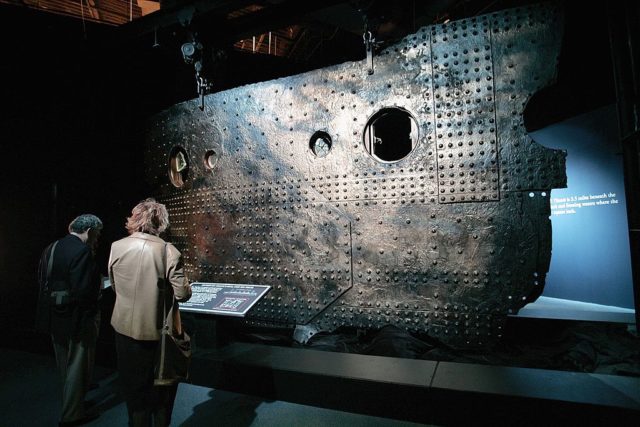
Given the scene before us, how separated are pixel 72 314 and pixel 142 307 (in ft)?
3.52

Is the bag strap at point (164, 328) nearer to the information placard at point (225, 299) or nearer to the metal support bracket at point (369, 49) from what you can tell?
the information placard at point (225, 299)

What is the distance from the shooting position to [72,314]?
2.60 metres

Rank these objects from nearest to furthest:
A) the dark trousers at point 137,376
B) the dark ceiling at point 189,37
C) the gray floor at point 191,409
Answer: the dark trousers at point 137,376, the gray floor at point 191,409, the dark ceiling at point 189,37

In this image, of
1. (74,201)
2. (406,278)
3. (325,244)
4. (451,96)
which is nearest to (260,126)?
(325,244)

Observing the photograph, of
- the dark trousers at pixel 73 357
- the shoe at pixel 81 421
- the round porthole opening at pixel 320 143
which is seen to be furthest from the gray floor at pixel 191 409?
the round porthole opening at pixel 320 143

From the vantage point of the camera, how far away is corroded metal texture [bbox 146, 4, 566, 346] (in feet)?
10.4

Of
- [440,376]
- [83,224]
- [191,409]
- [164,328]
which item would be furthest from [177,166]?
[440,376]

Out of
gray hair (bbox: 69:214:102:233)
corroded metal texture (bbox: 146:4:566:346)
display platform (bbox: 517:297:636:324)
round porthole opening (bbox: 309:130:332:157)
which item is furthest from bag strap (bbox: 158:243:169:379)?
display platform (bbox: 517:297:636:324)

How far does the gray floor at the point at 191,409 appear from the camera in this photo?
246 centimetres

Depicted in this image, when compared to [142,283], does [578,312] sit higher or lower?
lower

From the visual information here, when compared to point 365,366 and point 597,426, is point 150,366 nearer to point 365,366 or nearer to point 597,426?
point 365,366

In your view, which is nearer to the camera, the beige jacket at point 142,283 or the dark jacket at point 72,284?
the beige jacket at point 142,283

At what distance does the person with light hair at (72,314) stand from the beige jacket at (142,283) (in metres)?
0.79

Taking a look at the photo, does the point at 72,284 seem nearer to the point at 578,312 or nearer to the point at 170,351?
the point at 170,351
